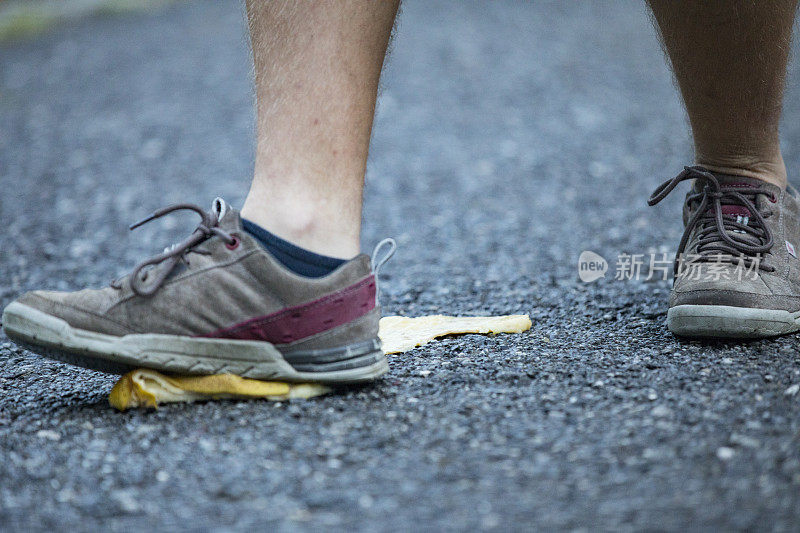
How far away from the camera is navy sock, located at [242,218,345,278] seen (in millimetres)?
1376

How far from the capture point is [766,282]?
159cm

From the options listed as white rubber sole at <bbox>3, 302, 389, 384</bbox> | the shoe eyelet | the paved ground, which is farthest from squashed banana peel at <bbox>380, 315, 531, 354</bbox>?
the shoe eyelet

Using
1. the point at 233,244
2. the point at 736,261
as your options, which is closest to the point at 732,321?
the point at 736,261

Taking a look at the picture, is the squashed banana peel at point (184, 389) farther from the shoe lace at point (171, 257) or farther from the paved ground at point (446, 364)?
the shoe lace at point (171, 257)

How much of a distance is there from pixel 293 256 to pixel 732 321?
865 millimetres

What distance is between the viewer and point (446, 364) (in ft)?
5.15

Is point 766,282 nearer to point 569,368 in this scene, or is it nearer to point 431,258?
point 569,368

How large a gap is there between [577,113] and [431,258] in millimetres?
2565

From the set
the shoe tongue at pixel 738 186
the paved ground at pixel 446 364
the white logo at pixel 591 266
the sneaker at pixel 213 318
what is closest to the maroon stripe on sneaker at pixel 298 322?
the sneaker at pixel 213 318

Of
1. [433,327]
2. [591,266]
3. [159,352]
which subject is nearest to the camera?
[159,352]

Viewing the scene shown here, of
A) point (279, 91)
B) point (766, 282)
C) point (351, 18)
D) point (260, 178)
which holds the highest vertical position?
point (351, 18)

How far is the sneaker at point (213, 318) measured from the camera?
131cm

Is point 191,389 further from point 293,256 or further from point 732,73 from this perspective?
point 732,73

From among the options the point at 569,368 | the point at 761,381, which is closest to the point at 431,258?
the point at 569,368
